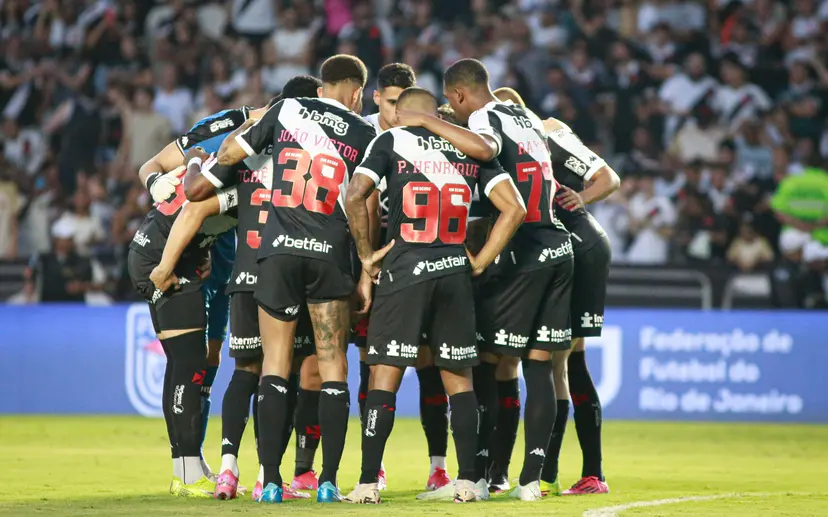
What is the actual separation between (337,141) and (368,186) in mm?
475

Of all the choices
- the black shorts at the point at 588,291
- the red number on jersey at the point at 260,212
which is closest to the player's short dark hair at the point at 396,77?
the red number on jersey at the point at 260,212

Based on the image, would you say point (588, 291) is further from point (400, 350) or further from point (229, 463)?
point (229, 463)

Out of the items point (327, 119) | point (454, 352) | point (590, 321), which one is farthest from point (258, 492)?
point (590, 321)

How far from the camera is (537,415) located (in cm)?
845

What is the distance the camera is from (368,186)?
315 inches

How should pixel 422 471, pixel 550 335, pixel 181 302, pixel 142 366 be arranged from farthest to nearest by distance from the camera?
pixel 142 366
pixel 422 471
pixel 181 302
pixel 550 335

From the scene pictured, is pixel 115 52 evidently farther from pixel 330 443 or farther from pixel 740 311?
pixel 330 443

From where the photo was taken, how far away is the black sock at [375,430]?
7965 millimetres

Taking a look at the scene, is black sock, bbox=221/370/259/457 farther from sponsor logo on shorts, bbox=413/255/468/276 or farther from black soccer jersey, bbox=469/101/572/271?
black soccer jersey, bbox=469/101/572/271

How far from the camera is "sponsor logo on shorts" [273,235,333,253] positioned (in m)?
8.12

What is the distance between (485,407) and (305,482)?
4.44 ft

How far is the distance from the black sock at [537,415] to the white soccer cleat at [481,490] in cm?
25

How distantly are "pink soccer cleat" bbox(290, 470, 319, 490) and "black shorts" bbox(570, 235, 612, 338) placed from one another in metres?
2.08

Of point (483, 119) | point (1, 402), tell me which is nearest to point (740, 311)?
point (483, 119)
